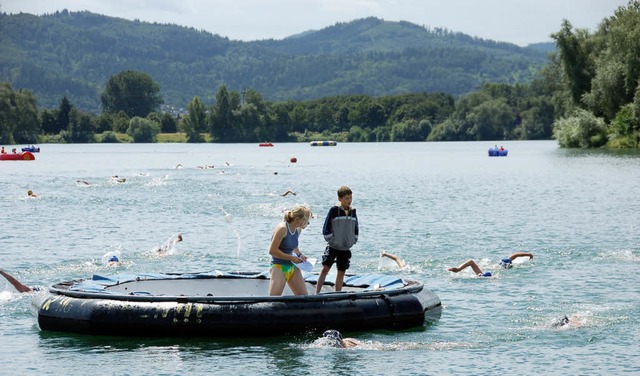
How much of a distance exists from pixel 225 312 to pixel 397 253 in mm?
13678

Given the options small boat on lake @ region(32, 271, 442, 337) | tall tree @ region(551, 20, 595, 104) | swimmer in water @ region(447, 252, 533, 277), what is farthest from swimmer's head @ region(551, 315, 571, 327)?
tall tree @ region(551, 20, 595, 104)

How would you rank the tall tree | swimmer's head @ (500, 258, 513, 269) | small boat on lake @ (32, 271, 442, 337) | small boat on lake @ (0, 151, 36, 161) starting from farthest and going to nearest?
small boat on lake @ (0, 151, 36, 161) → the tall tree → swimmer's head @ (500, 258, 513, 269) → small boat on lake @ (32, 271, 442, 337)

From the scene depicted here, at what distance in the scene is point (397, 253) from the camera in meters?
30.8

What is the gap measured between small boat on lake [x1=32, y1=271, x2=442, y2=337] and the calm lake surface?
0.31 metres

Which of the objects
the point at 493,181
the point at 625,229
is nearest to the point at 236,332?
the point at 625,229

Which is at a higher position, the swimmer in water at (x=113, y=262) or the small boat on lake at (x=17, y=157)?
the swimmer in water at (x=113, y=262)

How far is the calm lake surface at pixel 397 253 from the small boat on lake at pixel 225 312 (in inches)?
12.3

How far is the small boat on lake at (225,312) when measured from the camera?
17562mm

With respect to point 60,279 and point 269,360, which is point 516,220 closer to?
point 60,279

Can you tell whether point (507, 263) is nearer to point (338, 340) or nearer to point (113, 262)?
point (338, 340)

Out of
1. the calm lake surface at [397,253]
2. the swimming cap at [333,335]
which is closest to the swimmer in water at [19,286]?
the calm lake surface at [397,253]

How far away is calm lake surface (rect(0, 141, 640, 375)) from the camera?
675 inches

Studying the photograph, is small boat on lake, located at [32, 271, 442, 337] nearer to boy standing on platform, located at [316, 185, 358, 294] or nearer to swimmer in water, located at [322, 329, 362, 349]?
swimmer in water, located at [322, 329, 362, 349]

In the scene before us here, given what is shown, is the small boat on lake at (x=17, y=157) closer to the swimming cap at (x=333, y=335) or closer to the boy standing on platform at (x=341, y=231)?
the boy standing on platform at (x=341, y=231)
